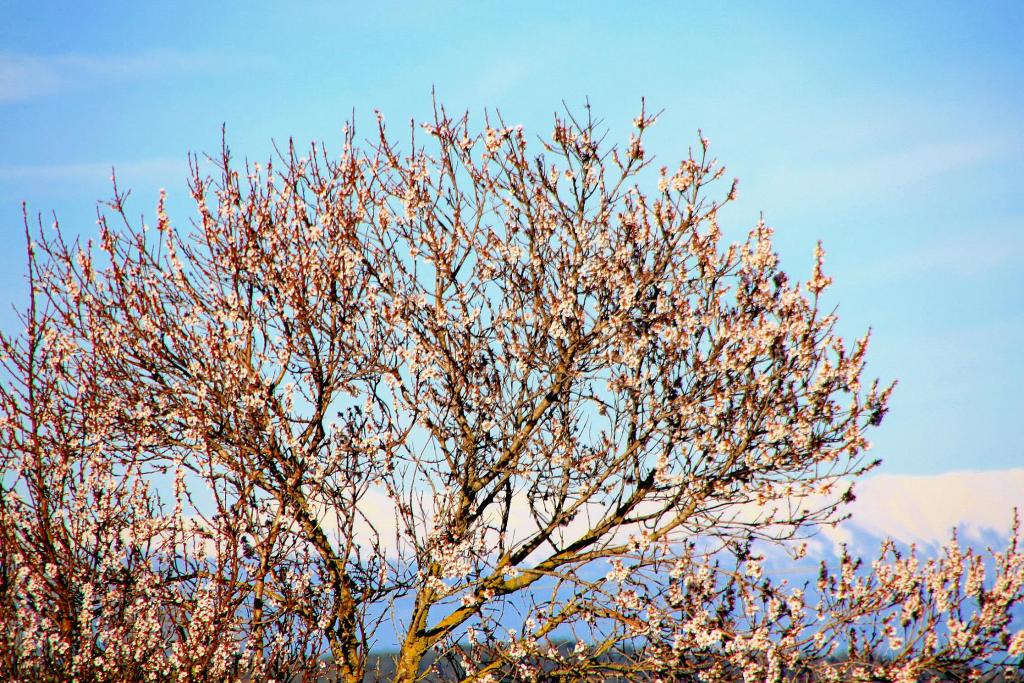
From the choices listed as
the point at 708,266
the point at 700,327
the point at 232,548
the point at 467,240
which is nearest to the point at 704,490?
the point at 700,327

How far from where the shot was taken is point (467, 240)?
11453 mm

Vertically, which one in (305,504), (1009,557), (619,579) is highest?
(305,504)

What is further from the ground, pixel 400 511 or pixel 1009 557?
pixel 400 511

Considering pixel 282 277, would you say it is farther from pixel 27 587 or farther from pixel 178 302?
pixel 27 587

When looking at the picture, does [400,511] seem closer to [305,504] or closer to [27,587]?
[305,504]

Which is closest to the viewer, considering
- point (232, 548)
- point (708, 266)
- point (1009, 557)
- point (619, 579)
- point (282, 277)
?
point (232, 548)

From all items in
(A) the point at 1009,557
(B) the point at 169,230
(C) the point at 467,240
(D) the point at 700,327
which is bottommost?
(A) the point at 1009,557

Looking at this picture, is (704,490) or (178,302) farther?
(178,302)

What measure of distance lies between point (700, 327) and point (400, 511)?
156 inches

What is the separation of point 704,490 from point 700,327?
1.83 meters

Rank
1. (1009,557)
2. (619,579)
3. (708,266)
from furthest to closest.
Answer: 1. (708,266)
2. (619,579)
3. (1009,557)

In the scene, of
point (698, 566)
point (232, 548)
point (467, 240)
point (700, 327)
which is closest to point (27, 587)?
point (232, 548)

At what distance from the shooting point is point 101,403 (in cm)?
1152

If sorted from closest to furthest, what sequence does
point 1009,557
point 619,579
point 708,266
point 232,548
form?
point 232,548
point 1009,557
point 619,579
point 708,266
